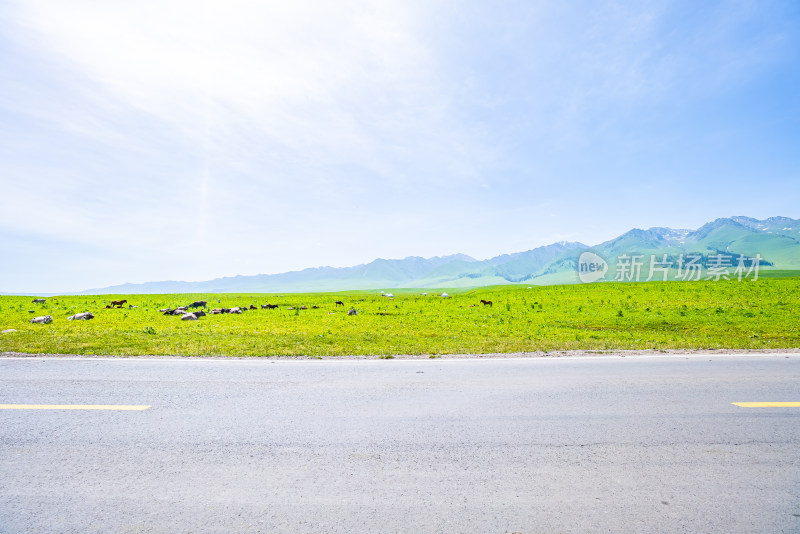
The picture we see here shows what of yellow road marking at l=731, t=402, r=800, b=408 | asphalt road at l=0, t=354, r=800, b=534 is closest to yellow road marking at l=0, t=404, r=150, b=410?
asphalt road at l=0, t=354, r=800, b=534

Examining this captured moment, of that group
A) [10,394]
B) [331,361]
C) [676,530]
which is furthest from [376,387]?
[10,394]

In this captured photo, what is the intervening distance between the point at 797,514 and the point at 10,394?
12.4m

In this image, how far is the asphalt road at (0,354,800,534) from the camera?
4.06 meters

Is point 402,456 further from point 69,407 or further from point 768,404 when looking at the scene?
point 768,404

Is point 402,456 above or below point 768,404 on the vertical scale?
below

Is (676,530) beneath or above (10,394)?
above

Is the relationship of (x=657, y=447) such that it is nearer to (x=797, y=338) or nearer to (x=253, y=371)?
(x=253, y=371)

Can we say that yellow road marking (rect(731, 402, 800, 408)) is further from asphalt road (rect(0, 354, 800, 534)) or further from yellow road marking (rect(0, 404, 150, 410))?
yellow road marking (rect(0, 404, 150, 410))

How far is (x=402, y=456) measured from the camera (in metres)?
5.32

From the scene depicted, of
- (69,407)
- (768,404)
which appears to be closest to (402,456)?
(69,407)

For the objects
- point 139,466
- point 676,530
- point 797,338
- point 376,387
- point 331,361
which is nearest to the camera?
point 676,530

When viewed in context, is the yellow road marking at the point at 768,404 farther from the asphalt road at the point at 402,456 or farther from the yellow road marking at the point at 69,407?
the yellow road marking at the point at 69,407

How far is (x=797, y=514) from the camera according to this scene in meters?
4.04

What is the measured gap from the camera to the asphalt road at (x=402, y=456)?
4.06 metres
